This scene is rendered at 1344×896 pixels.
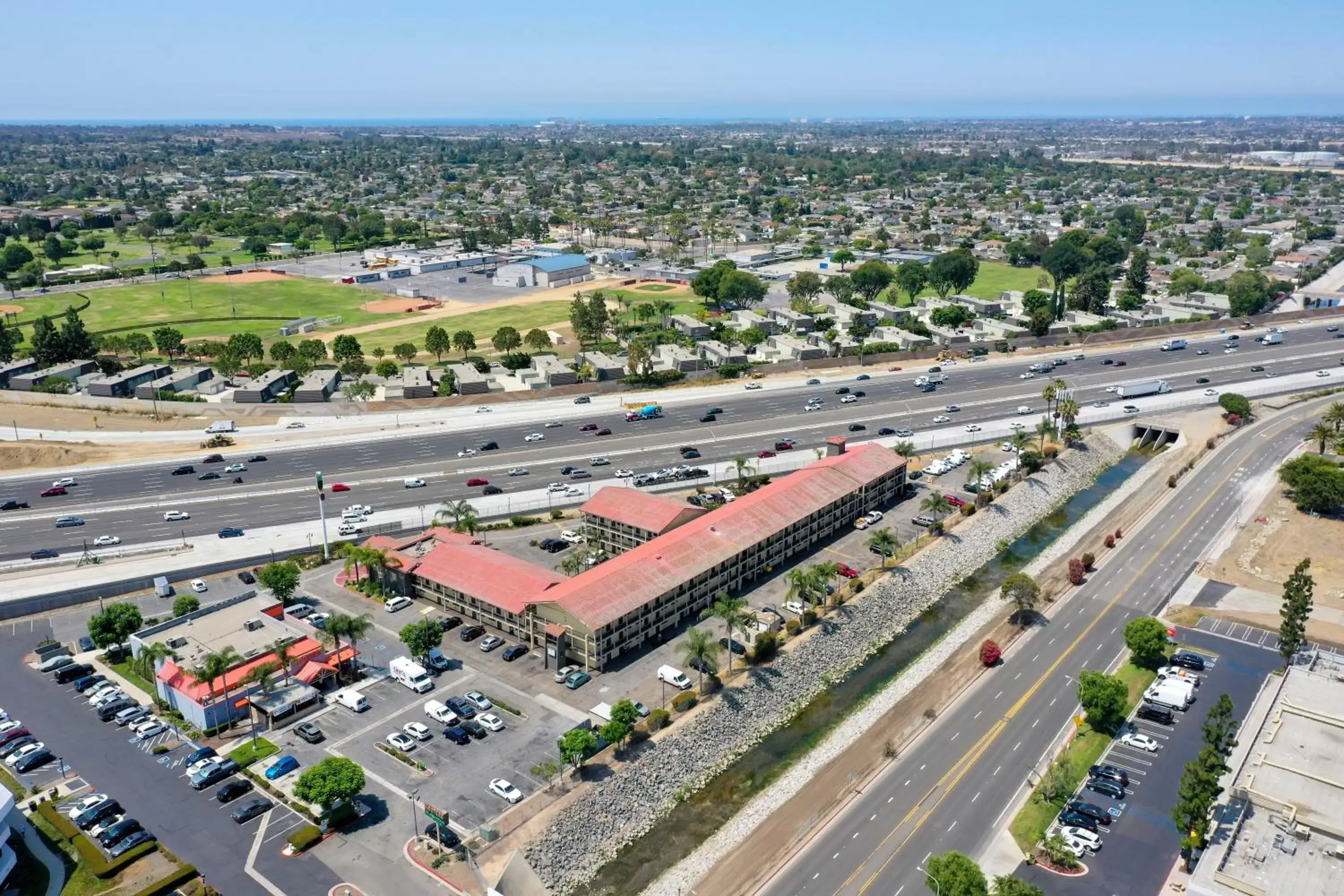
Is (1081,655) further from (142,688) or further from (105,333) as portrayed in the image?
(105,333)

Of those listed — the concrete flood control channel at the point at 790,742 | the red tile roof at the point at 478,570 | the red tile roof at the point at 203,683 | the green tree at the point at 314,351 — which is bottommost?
the concrete flood control channel at the point at 790,742

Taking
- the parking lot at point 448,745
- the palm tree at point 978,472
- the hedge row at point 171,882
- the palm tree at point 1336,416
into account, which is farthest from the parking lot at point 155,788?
the palm tree at point 1336,416

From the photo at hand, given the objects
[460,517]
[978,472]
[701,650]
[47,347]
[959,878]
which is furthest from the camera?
[47,347]

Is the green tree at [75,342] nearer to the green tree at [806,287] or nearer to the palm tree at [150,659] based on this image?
the palm tree at [150,659]

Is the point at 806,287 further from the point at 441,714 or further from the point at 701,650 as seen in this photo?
the point at 441,714

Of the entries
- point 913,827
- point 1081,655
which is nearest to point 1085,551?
point 1081,655

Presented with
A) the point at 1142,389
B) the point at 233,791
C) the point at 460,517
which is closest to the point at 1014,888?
the point at 233,791
